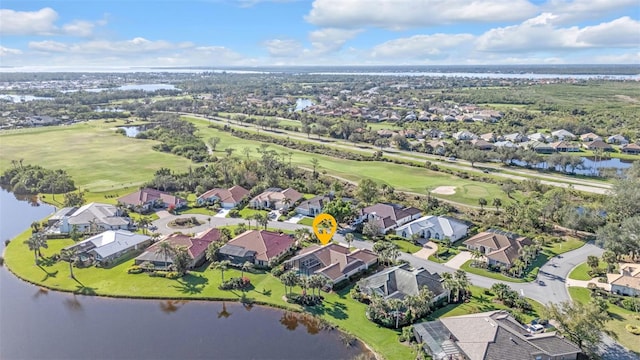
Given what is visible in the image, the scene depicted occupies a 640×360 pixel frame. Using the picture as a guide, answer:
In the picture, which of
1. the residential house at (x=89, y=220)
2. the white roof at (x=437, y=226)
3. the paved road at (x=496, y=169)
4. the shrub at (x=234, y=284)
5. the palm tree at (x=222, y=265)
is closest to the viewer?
the shrub at (x=234, y=284)

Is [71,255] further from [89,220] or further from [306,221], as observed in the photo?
[306,221]

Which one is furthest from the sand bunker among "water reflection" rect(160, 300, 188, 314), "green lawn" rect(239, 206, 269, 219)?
"water reflection" rect(160, 300, 188, 314)

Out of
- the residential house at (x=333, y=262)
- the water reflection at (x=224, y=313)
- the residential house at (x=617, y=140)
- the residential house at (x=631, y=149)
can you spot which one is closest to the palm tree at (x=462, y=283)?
the residential house at (x=333, y=262)

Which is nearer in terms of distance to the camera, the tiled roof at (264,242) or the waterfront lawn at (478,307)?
the waterfront lawn at (478,307)

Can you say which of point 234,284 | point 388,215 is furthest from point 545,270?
point 234,284

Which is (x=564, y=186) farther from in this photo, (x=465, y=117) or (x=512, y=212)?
(x=465, y=117)

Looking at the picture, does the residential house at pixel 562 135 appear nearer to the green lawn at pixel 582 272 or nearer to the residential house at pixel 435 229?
the residential house at pixel 435 229
